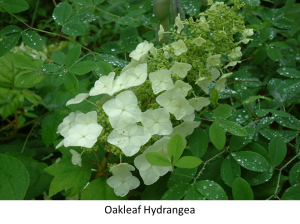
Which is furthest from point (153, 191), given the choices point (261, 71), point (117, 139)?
point (261, 71)

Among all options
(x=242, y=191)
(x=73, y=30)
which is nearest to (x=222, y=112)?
(x=242, y=191)

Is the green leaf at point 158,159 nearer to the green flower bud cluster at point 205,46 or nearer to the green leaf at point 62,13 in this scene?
the green flower bud cluster at point 205,46

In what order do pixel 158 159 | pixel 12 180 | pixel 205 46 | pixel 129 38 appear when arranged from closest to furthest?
pixel 158 159 → pixel 205 46 → pixel 12 180 → pixel 129 38

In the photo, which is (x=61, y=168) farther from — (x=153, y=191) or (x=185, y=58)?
(x=185, y=58)

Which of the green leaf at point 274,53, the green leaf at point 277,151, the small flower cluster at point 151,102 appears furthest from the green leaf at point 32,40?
the green leaf at point 274,53

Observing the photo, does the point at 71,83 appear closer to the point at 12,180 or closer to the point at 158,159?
the point at 12,180

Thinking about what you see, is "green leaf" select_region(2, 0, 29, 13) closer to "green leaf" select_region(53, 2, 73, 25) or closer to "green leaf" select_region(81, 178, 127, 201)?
"green leaf" select_region(53, 2, 73, 25)
